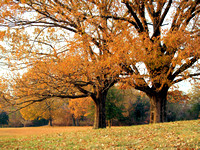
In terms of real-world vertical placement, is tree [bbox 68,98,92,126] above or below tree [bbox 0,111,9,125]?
above

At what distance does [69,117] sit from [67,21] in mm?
36506

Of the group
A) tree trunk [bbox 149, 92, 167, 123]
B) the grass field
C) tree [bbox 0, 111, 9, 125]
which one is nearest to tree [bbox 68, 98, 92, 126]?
tree trunk [bbox 149, 92, 167, 123]

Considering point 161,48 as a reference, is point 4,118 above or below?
below

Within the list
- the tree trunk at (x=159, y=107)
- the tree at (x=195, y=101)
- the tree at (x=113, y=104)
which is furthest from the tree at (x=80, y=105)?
the tree at (x=195, y=101)

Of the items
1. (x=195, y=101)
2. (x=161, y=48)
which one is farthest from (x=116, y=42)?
(x=195, y=101)

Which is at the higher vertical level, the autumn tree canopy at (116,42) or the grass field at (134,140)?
the autumn tree canopy at (116,42)

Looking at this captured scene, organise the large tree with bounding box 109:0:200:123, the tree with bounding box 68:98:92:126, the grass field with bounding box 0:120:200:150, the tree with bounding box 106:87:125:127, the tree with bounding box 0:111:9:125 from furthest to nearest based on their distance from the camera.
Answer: the tree with bounding box 0:111:9:125 → the tree with bounding box 106:87:125:127 → the tree with bounding box 68:98:92:126 → the large tree with bounding box 109:0:200:123 → the grass field with bounding box 0:120:200:150

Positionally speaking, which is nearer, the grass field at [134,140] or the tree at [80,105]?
the grass field at [134,140]

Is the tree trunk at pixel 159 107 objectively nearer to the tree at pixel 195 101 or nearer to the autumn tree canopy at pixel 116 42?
the autumn tree canopy at pixel 116 42

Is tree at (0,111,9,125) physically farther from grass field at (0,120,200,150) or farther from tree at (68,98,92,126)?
grass field at (0,120,200,150)

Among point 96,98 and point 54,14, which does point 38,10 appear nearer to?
point 54,14

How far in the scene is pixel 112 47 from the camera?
40.9 ft

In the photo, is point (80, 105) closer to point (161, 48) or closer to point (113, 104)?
point (113, 104)

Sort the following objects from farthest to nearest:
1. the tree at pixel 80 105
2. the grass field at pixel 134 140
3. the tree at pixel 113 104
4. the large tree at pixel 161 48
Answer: the tree at pixel 113 104
the tree at pixel 80 105
the large tree at pixel 161 48
the grass field at pixel 134 140
